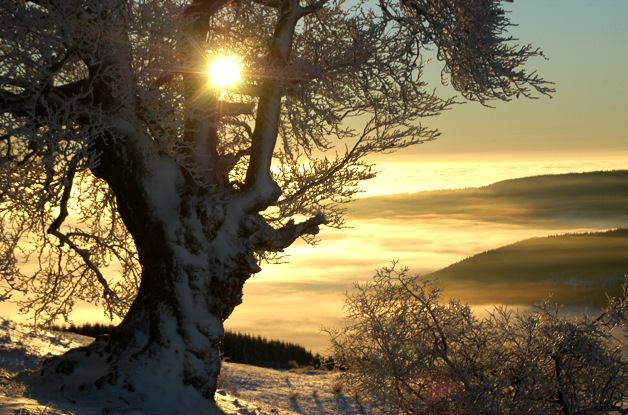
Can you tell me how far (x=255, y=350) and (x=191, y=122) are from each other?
583 inches

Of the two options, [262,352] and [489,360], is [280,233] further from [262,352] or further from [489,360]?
[262,352]

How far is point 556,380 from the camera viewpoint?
10781 mm

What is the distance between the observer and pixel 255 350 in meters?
27.2

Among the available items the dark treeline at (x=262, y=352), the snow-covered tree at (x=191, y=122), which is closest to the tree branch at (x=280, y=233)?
the snow-covered tree at (x=191, y=122)

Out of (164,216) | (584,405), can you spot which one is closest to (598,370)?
(584,405)

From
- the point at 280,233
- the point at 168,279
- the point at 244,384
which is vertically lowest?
the point at 244,384

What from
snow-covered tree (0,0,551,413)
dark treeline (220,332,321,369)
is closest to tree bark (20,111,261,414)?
snow-covered tree (0,0,551,413)

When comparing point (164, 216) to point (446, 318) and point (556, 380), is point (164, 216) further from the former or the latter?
point (556, 380)

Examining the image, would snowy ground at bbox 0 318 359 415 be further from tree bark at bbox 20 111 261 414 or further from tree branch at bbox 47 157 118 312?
tree branch at bbox 47 157 118 312

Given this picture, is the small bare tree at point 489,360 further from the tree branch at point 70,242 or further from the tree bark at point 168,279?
the tree branch at point 70,242

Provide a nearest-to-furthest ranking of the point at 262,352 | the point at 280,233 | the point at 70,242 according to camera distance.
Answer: the point at 280,233 < the point at 70,242 < the point at 262,352

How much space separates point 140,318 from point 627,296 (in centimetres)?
732

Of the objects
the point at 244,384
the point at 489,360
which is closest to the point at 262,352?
the point at 244,384

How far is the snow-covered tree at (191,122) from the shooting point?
11469mm
